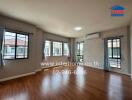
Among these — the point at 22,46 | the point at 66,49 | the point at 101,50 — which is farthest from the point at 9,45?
the point at 101,50

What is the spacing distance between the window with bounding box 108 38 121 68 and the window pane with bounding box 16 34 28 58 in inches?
197

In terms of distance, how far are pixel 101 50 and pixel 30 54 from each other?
462 cm

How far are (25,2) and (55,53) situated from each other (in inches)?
192

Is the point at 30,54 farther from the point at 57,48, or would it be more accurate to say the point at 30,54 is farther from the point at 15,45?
the point at 57,48

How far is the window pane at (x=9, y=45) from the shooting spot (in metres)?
3.73

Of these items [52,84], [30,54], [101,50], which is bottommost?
[52,84]

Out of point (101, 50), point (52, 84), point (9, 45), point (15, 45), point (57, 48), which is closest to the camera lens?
point (52, 84)

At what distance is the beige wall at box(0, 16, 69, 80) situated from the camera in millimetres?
3727

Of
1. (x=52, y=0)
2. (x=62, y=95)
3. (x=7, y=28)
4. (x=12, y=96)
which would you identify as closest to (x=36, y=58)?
(x=7, y=28)

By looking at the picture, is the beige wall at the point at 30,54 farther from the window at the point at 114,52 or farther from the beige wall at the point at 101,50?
the window at the point at 114,52

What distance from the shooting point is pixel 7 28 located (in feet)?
12.2

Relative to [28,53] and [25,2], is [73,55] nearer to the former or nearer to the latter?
[28,53]

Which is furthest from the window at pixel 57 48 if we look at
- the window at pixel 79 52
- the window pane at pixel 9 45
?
the window pane at pixel 9 45

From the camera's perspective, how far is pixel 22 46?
4.38 m
